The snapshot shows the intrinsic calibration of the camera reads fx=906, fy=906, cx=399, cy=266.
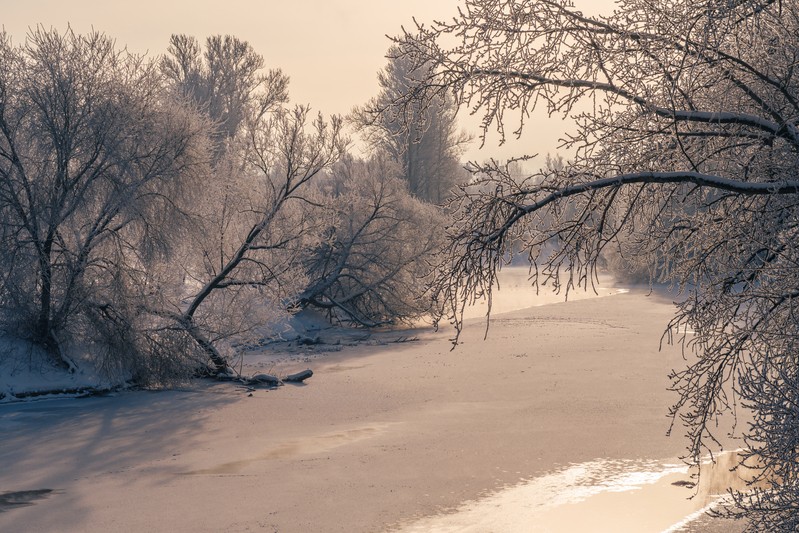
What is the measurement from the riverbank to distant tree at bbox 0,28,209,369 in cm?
178

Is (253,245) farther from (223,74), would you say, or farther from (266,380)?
(223,74)

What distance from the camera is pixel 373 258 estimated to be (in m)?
25.6

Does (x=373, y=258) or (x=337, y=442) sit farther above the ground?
(x=373, y=258)

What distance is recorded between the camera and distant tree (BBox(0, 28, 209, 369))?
49.4ft

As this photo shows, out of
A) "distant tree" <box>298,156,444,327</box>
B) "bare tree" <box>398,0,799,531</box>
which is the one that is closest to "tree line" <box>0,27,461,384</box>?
"distant tree" <box>298,156,444,327</box>

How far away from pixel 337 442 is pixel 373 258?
46.5 feet

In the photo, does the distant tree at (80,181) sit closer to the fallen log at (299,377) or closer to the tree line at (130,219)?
the tree line at (130,219)

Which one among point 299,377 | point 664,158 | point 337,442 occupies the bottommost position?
point 337,442

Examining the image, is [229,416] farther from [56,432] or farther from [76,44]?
[76,44]

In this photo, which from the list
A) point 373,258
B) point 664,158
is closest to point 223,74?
point 373,258

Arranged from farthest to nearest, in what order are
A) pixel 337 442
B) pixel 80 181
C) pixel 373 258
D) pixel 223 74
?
1. pixel 223 74
2. pixel 373 258
3. pixel 80 181
4. pixel 337 442

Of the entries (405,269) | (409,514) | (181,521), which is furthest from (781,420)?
(405,269)

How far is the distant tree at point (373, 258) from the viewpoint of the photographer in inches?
997

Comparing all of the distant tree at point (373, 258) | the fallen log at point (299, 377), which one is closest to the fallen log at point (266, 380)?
the fallen log at point (299, 377)
